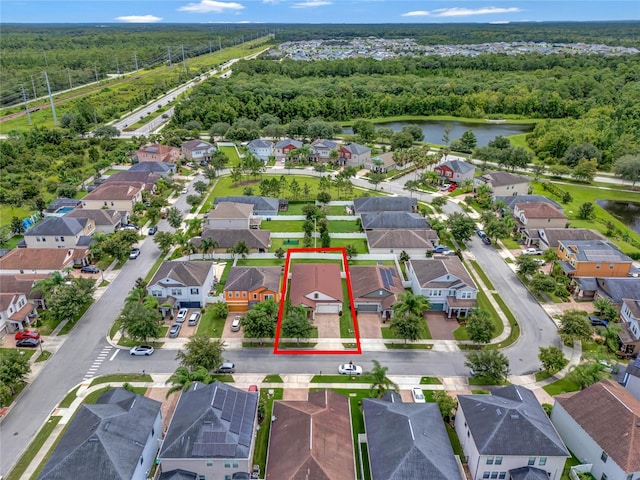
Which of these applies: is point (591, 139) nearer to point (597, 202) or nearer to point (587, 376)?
point (597, 202)

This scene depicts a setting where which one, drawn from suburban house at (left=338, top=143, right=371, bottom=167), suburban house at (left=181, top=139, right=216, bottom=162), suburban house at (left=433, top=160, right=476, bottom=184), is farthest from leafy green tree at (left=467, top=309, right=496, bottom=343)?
suburban house at (left=181, top=139, right=216, bottom=162)

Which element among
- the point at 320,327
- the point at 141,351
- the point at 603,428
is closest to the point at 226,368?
the point at 141,351

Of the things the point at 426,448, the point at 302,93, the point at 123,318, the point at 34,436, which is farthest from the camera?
the point at 302,93

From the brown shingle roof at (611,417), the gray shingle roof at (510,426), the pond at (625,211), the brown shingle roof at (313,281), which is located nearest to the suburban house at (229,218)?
the brown shingle roof at (313,281)

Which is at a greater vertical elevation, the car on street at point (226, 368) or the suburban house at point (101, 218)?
the suburban house at point (101, 218)

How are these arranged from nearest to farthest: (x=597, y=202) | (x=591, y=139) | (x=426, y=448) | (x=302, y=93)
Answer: (x=426, y=448), (x=597, y=202), (x=591, y=139), (x=302, y=93)

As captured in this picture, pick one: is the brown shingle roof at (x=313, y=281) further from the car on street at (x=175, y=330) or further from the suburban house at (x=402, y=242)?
the car on street at (x=175, y=330)

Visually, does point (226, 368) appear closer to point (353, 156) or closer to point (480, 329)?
point (480, 329)

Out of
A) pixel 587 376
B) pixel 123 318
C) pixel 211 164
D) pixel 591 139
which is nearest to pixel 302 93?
pixel 211 164
